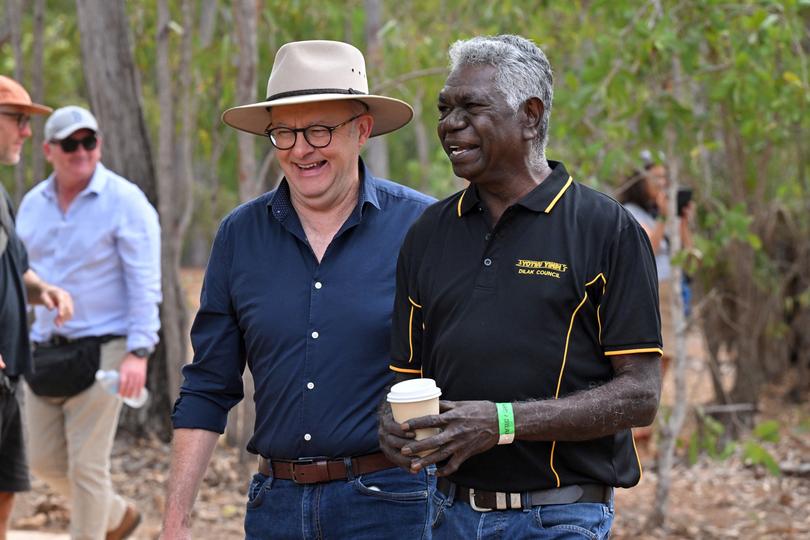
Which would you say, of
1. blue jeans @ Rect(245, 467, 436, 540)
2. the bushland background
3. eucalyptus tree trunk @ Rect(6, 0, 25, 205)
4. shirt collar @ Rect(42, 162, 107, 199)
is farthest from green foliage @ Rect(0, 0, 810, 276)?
blue jeans @ Rect(245, 467, 436, 540)

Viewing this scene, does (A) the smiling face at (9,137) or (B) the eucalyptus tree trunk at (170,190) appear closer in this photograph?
(A) the smiling face at (9,137)

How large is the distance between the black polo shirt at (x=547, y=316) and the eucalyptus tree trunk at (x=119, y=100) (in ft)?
19.9

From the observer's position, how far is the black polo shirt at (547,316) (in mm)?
2859

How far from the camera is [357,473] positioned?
11.7ft

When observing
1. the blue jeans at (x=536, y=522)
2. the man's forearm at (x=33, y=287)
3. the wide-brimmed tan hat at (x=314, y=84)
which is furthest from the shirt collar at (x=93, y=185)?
the blue jeans at (x=536, y=522)

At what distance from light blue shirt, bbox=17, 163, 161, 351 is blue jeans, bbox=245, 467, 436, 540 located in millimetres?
3065

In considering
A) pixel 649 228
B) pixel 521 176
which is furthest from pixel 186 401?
pixel 649 228

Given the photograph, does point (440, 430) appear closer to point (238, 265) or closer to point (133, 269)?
point (238, 265)

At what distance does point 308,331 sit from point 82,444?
3241 mm

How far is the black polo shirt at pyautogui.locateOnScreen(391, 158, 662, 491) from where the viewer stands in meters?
2.86

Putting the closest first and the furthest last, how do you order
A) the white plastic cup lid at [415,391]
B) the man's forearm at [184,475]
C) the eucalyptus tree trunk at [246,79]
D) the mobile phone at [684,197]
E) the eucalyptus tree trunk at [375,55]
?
1. the white plastic cup lid at [415,391]
2. the man's forearm at [184,475]
3. the mobile phone at [684,197]
4. the eucalyptus tree trunk at [246,79]
5. the eucalyptus tree trunk at [375,55]

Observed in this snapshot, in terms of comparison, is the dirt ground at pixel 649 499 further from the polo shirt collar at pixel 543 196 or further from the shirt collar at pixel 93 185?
the polo shirt collar at pixel 543 196

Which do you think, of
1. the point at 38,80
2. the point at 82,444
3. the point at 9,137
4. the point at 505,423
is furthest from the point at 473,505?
the point at 38,80

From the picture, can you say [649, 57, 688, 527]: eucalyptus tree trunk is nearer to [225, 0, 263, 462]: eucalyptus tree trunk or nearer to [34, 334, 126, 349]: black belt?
[225, 0, 263, 462]: eucalyptus tree trunk
